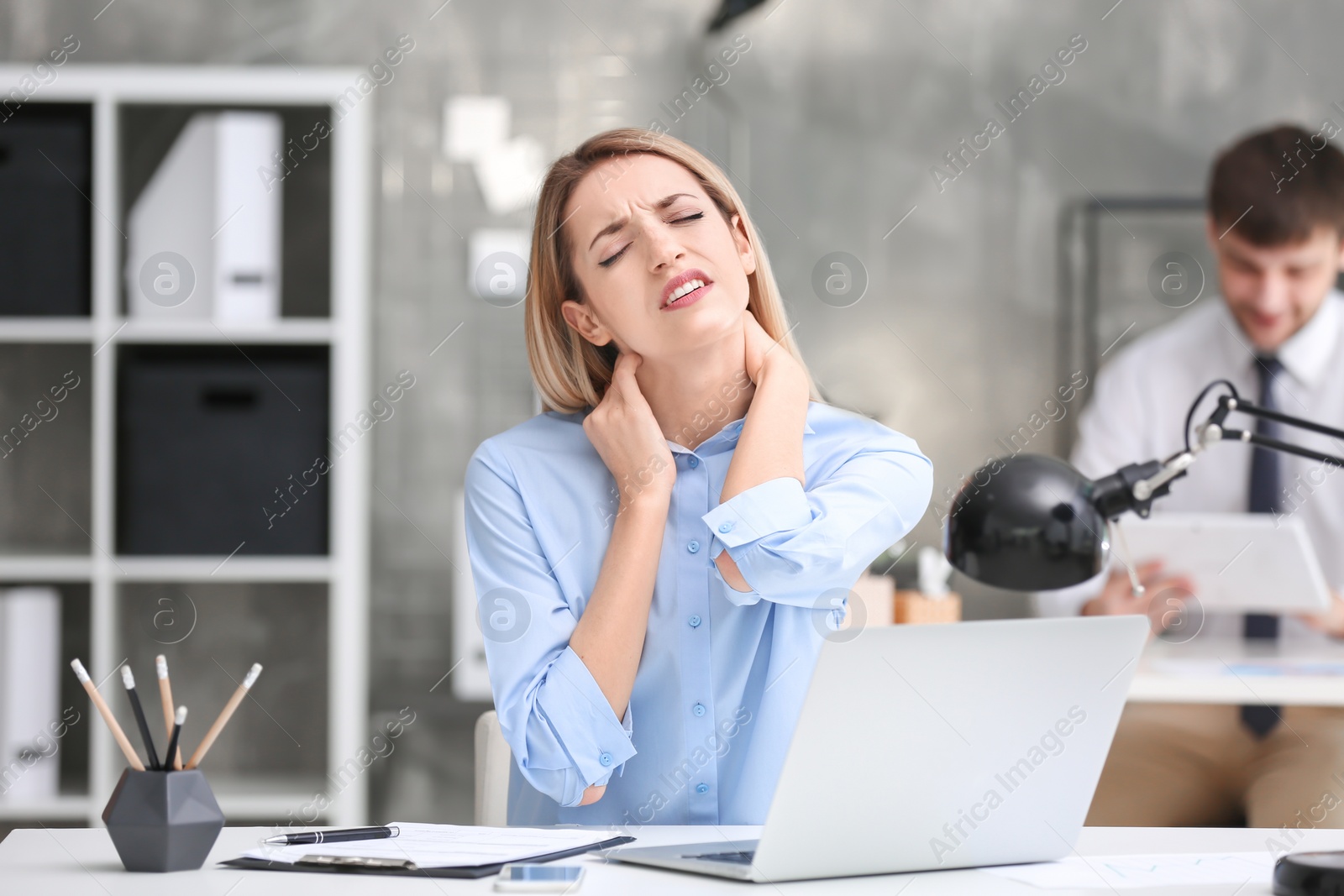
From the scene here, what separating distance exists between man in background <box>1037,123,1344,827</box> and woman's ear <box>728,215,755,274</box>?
50.0 inches

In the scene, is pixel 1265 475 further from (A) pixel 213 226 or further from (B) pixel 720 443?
(A) pixel 213 226

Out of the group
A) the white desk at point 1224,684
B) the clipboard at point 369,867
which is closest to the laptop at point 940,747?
the clipboard at point 369,867

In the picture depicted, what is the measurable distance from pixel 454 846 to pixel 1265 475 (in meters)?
2.26

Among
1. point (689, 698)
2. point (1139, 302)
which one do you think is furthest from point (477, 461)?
point (1139, 302)

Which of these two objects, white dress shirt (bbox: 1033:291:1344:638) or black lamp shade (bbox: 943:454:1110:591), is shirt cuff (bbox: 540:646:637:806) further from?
white dress shirt (bbox: 1033:291:1344:638)

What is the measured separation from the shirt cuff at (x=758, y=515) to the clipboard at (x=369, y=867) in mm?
391

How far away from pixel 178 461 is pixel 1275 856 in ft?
6.79

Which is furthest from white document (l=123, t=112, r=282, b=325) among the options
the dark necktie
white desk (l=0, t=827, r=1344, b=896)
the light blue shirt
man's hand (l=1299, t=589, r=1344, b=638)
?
man's hand (l=1299, t=589, r=1344, b=638)

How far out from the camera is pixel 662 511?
4.32 ft

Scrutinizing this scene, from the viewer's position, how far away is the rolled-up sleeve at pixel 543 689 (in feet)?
4.01

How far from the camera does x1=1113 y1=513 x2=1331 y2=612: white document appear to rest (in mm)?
2203

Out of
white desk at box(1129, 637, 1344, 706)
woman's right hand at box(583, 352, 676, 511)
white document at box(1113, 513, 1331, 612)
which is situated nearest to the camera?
woman's right hand at box(583, 352, 676, 511)

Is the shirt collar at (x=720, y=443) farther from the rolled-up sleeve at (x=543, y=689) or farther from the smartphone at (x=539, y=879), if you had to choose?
the smartphone at (x=539, y=879)

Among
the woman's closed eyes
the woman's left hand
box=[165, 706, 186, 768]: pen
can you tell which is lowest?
box=[165, 706, 186, 768]: pen
